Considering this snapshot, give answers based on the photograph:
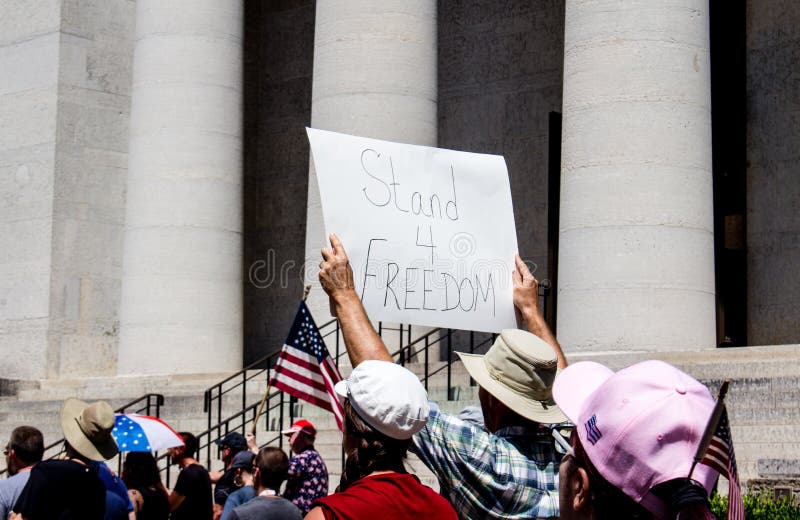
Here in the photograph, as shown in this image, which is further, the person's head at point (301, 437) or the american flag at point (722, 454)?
the person's head at point (301, 437)

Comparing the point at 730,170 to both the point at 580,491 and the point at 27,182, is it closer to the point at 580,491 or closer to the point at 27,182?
the point at 27,182

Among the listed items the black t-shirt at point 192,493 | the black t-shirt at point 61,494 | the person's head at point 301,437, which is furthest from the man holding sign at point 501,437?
the black t-shirt at point 192,493

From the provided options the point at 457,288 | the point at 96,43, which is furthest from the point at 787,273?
the point at 457,288

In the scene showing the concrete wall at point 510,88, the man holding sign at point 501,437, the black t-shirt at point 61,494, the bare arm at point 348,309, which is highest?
the concrete wall at point 510,88

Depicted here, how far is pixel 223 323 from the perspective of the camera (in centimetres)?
2052

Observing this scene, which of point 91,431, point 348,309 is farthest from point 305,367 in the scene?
point 348,309

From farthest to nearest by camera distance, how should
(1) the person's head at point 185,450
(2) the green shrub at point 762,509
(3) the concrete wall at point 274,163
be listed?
(3) the concrete wall at point 274,163
(1) the person's head at point 185,450
(2) the green shrub at point 762,509

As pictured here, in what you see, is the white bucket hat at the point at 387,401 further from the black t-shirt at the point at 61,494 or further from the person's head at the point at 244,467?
the person's head at the point at 244,467

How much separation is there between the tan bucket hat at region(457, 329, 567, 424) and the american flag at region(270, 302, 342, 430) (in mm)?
5038

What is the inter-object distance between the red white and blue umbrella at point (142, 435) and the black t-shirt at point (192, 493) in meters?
0.22

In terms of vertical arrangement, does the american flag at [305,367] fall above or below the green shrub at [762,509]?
above

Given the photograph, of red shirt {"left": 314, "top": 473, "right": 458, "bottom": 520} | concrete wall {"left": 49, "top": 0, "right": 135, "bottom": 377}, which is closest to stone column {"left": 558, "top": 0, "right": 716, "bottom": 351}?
concrete wall {"left": 49, "top": 0, "right": 135, "bottom": 377}

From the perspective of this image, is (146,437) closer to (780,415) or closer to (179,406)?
(780,415)

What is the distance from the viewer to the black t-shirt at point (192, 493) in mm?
9203
